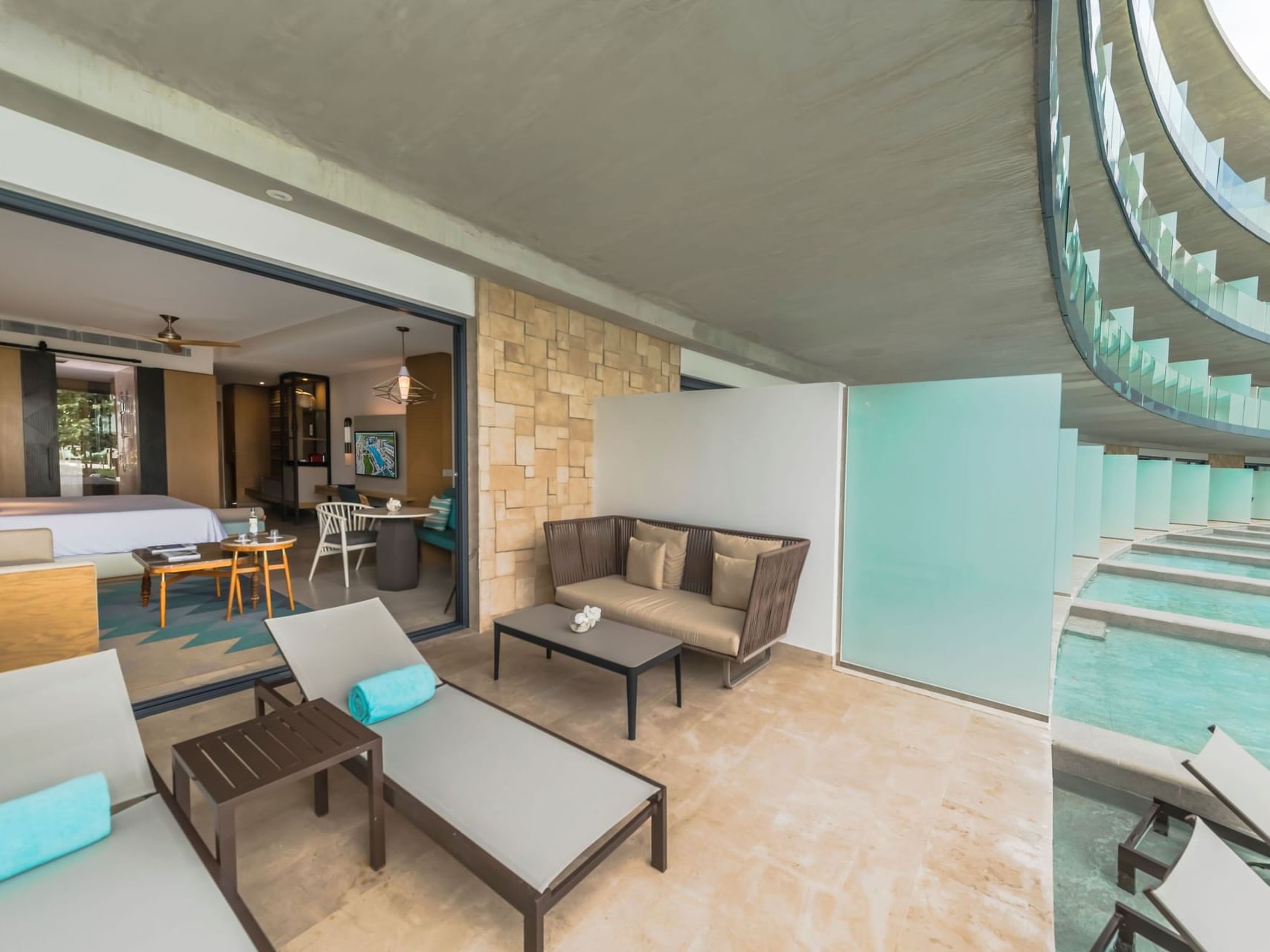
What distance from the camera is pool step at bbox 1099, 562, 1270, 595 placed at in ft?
24.9

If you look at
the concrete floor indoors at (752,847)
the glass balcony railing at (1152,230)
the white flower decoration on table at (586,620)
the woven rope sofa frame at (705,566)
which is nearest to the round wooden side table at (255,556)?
the concrete floor indoors at (752,847)

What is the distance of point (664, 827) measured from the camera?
178cm

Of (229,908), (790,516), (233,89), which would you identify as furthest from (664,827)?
(233,89)

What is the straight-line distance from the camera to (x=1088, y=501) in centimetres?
841

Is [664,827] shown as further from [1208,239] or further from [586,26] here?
[1208,239]

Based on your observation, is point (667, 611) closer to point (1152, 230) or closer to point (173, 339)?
point (173, 339)

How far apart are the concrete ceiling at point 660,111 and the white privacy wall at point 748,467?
47.9 inches

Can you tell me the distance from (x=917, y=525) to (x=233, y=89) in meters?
4.31

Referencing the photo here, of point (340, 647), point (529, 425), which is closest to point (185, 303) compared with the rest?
point (529, 425)

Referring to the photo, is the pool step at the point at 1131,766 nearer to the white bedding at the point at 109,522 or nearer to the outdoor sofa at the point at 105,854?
the outdoor sofa at the point at 105,854

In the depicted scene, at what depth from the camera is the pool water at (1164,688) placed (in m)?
3.75

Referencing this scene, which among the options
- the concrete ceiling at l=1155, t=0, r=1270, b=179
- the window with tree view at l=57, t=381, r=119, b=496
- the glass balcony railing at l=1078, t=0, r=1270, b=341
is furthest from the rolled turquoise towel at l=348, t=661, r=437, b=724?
the concrete ceiling at l=1155, t=0, r=1270, b=179

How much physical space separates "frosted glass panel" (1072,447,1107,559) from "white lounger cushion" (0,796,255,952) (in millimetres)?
10383

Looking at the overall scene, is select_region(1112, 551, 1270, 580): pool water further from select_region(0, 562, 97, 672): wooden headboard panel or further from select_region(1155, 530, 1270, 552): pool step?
select_region(0, 562, 97, 672): wooden headboard panel
